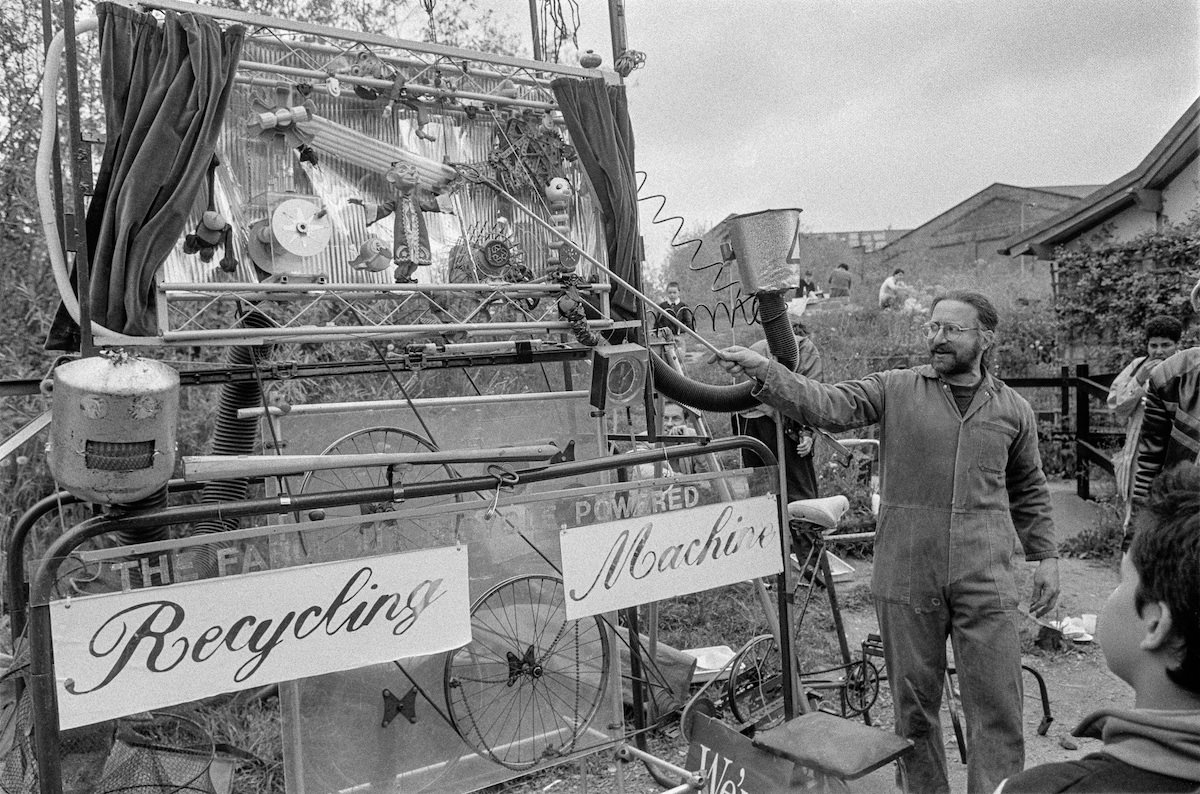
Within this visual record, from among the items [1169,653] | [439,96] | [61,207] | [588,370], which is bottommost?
[1169,653]

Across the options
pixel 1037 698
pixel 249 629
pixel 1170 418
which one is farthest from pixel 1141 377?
pixel 249 629

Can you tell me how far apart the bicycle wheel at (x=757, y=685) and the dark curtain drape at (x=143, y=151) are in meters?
3.10

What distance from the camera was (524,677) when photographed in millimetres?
3811

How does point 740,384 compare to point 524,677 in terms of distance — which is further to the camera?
point 740,384

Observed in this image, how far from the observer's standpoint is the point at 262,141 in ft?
11.5

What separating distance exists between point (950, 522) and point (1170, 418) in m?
1.75

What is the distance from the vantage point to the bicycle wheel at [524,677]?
143 inches

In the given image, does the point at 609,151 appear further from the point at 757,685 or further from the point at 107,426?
the point at 757,685

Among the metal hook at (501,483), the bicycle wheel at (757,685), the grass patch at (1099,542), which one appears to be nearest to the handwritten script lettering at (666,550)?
the metal hook at (501,483)

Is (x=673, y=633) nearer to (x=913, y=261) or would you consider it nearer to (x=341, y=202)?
(x=341, y=202)

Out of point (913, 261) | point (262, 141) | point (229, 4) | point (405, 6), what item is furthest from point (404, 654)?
point (913, 261)

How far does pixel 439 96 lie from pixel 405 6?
4.94m

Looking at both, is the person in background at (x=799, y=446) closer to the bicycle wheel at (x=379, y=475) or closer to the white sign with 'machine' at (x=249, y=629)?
the bicycle wheel at (x=379, y=475)

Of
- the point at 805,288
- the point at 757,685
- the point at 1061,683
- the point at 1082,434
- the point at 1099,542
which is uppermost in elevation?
the point at 805,288
